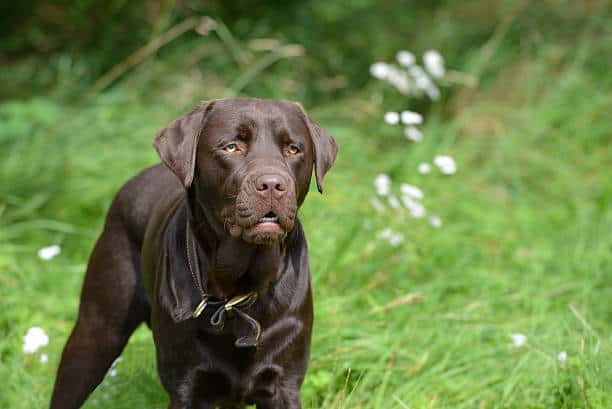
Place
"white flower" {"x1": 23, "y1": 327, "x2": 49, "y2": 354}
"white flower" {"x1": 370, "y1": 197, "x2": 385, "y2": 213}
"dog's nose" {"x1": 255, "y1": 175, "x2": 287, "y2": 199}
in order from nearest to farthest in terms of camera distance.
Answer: "dog's nose" {"x1": 255, "y1": 175, "x2": 287, "y2": 199} < "white flower" {"x1": 23, "y1": 327, "x2": 49, "y2": 354} < "white flower" {"x1": 370, "y1": 197, "x2": 385, "y2": 213}

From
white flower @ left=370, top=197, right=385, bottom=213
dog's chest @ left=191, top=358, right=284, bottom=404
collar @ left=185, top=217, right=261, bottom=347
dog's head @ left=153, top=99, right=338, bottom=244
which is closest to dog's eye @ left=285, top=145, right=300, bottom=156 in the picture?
dog's head @ left=153, top=99, right=338, bottom=244

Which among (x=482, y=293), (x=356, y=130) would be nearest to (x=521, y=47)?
(x=356, y=130)

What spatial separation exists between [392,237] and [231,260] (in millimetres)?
2004

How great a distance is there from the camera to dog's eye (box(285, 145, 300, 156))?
2828 mm

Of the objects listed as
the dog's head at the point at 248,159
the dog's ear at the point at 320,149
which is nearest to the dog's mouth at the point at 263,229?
the dog's head at the point at 248,159

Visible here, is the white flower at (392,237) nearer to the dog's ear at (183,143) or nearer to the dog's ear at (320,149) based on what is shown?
the dog's ear at (320,149)

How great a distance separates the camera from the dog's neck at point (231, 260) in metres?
2.90

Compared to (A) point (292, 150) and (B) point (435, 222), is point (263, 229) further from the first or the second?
(B) point (435, 222)

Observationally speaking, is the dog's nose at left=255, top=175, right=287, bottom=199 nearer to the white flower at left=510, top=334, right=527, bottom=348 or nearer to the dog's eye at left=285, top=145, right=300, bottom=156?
the dog's eye at left=285, top=145, right=300, bottom=156

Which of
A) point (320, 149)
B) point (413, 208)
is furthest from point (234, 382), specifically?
point (413, 208)

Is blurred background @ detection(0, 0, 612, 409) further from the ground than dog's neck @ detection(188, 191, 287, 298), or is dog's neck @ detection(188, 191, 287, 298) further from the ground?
dog's neck @ detection(188, 191, 287, 298)

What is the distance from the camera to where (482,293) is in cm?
477

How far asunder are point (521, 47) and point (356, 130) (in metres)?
2.38

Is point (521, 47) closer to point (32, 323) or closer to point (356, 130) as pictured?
point (356, 130)
